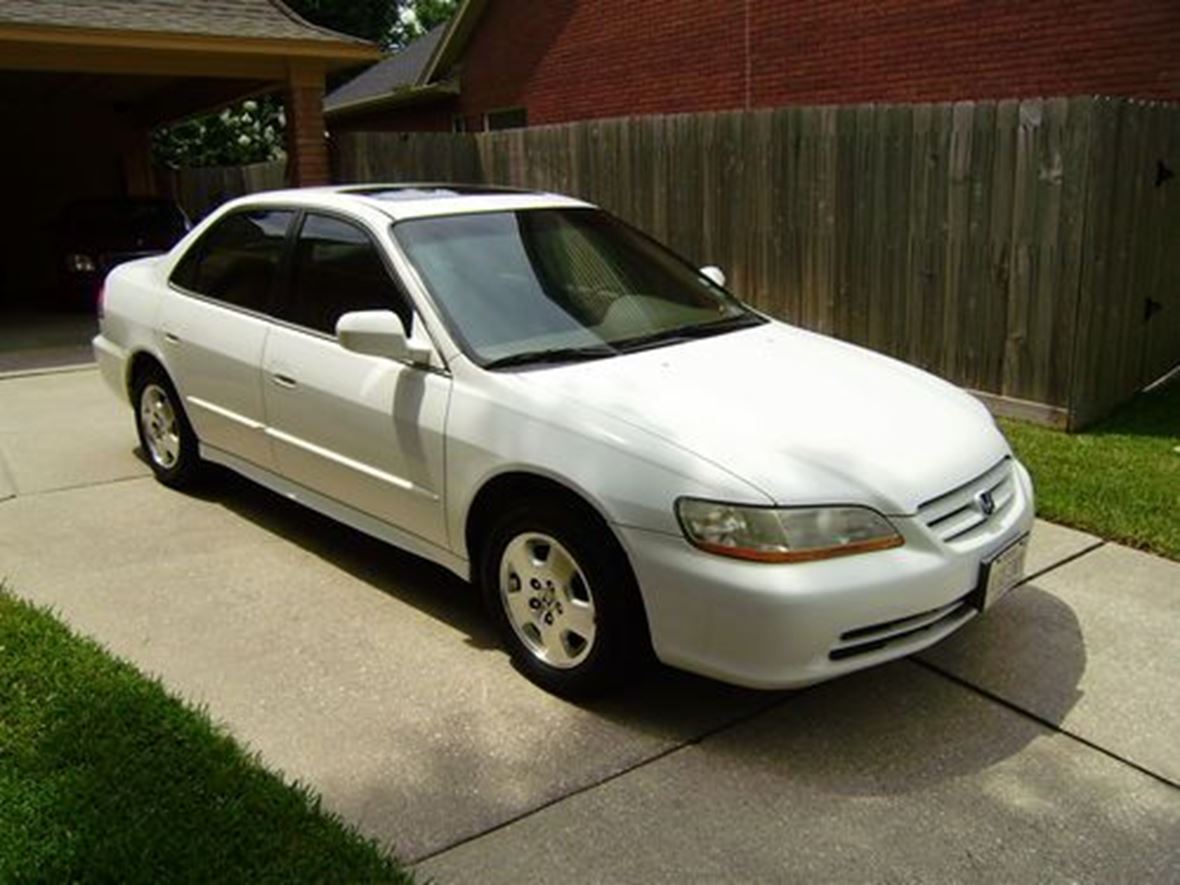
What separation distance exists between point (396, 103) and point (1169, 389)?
16483mm

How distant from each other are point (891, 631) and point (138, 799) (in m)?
2.15

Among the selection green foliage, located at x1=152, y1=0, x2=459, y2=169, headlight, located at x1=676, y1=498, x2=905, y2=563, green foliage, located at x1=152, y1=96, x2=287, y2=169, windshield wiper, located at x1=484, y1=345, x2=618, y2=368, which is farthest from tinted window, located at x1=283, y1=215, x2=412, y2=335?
green foliage, located at x1=152, y1=96, x2=287, y2=169

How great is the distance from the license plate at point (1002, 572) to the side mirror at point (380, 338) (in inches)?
79.4

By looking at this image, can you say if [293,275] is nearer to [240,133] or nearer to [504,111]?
[504,111]

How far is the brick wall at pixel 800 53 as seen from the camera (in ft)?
31.7

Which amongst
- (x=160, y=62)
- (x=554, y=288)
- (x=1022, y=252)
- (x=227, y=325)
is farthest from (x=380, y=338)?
(x=160, y=62)

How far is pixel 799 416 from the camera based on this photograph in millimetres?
3490

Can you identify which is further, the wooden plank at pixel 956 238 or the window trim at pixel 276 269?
the wooden plank at pixel 956 238

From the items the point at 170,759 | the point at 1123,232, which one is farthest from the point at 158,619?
the point at 1123,232

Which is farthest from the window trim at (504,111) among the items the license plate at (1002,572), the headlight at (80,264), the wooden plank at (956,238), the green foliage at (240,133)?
the license plate at (1002,572)

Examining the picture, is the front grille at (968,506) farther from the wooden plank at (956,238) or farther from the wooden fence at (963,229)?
the wooden plank at (956,238)

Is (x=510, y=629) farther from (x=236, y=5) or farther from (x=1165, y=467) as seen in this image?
(x=236, y=5)

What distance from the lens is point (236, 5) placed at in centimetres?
1178

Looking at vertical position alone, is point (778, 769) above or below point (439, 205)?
below
